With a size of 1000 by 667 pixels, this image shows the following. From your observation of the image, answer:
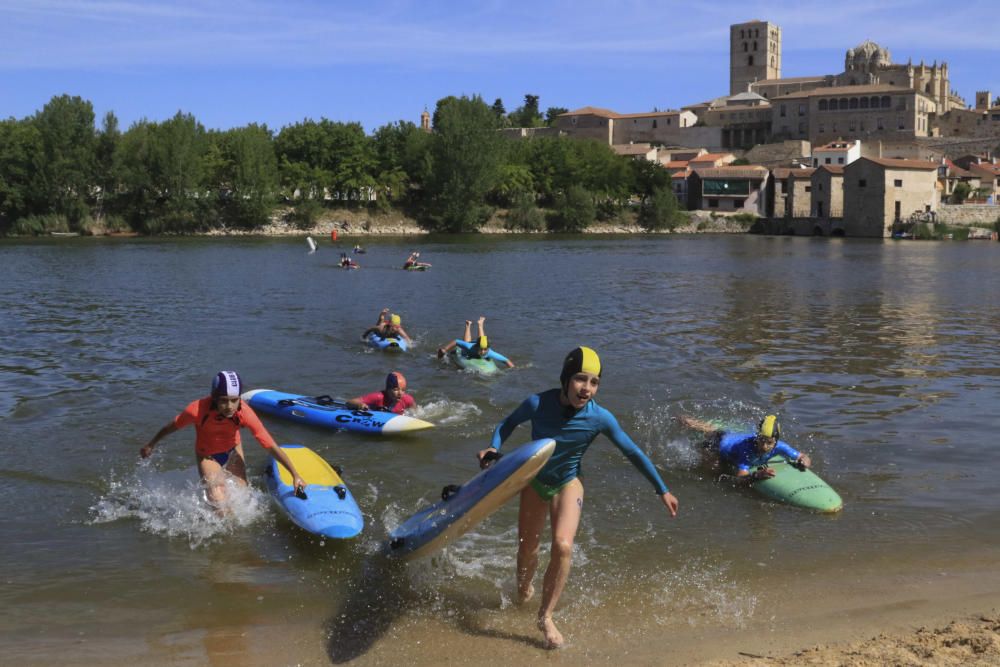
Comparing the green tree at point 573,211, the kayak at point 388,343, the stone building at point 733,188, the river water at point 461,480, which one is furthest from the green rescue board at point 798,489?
the stone building at point 733,188

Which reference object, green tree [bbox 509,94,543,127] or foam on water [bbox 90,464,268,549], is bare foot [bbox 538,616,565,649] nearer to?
foam on water [bbox 90,464,268,549]

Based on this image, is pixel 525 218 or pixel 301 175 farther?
pixel 525 218

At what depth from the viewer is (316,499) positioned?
346 inches

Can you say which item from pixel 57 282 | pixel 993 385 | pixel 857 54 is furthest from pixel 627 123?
pixel 993 385

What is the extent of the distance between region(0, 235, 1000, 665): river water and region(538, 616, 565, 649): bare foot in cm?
14

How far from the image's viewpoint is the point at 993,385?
1591cm

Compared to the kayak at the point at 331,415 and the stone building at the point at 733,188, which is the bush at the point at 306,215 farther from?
the kayak at the point at 331,415

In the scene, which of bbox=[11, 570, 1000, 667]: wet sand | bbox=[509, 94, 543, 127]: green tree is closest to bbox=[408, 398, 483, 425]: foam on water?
bbox=[11, 570, 1000, 667]: wet sand

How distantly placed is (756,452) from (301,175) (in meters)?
81.8

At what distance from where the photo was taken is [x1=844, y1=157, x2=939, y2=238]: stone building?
8375 cm

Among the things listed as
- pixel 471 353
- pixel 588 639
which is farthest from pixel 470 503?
pixel 471 353

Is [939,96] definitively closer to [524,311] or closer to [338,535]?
[524,311]

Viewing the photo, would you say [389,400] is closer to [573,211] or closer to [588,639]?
[588,639]

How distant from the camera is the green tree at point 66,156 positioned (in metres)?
75.4
